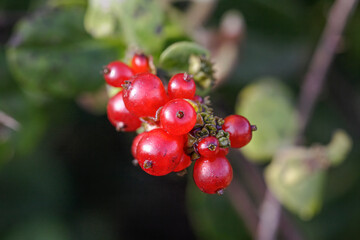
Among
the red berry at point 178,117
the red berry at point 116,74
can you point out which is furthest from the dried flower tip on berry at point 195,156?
the red berry at point 116,74

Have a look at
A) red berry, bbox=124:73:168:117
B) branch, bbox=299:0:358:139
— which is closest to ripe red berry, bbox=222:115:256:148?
red berry, bbox=124:73:168:117

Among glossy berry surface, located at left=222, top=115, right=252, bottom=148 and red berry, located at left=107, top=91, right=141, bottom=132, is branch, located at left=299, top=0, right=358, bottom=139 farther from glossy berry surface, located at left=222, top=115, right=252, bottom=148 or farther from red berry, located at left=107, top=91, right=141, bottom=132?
red berry, located at left=107, top=91, right=141, bottom=132

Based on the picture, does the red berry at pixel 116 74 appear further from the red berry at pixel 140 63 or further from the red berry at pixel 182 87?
the red berry at pixel 182 87

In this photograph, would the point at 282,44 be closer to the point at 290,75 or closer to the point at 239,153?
the point at 290,75

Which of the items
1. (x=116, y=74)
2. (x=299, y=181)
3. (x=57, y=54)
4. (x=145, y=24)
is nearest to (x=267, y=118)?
(x=299, y=181)

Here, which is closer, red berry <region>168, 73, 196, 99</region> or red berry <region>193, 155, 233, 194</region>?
red berry <region>193, 155, 233, 194</region>

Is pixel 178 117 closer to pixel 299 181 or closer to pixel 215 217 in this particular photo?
pixel 299 181

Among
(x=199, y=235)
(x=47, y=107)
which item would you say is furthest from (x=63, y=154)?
(x=199, y=235)
